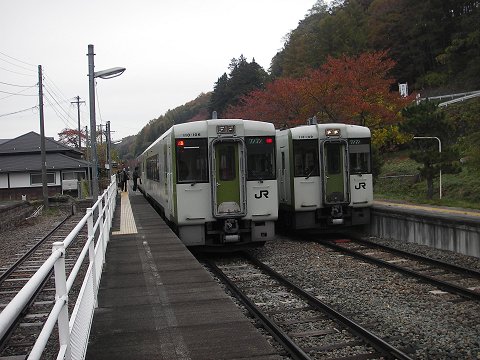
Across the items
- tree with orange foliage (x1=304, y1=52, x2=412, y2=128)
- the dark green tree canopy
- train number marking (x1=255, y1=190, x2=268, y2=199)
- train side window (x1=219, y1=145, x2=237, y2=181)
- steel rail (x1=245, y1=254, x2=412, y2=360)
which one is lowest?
steel rail (x1=245, y1=254, x2=412, y2=360)

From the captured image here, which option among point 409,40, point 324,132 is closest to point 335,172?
point 324,132

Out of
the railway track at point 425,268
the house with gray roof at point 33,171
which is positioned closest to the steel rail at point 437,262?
the railway track at point 425,268

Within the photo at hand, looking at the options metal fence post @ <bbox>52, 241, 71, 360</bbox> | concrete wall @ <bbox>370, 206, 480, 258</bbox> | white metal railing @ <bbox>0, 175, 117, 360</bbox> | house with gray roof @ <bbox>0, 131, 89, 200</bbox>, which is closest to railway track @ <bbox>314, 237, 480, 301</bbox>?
concrete wall @ <bbox>370, 206, 480, 258</bbox>

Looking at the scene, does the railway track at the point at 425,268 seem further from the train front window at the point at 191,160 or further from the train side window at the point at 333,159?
the train front window at the point at 191,160

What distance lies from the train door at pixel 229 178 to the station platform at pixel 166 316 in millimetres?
2875

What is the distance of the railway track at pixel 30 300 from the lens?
615cm

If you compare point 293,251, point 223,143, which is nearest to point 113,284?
point 223,143

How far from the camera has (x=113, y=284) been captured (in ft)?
21.9

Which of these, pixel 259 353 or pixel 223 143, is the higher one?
pixel 223 143

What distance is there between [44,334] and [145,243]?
7880 millimetres

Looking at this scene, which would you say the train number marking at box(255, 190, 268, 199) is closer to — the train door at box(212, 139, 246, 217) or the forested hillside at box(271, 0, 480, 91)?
the train door at box(212, 139, 246, 217)

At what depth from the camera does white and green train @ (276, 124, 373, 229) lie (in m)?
14.0

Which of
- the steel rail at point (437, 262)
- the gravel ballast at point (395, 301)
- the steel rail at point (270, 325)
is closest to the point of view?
the steel rail at point (270, 325)

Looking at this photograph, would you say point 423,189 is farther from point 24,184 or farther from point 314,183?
point 24,184
